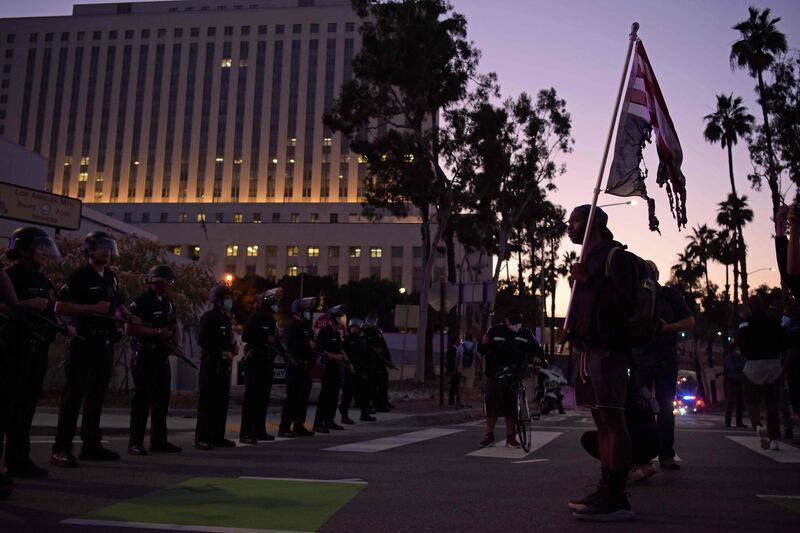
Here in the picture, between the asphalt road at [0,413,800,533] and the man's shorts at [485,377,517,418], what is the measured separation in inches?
19.1

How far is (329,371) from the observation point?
482 inches

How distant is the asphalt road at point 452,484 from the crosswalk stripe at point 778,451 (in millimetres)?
35

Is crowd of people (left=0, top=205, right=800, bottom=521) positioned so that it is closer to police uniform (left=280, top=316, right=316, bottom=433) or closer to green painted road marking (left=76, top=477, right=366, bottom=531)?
police uniform (left=280, top=316, right=316, bottom=433)

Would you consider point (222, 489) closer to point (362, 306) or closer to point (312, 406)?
point (312, 406)

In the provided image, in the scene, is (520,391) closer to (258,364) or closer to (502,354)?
(502,354)

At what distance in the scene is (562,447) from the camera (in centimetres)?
950

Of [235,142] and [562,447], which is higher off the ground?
[235,142]

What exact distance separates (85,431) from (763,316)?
8281mm

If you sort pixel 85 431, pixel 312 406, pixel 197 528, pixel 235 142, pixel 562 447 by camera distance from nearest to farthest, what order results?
pixel 197 528 → pixel 85 431 → pixel 562 447 → pixel 312 406 → pixel 235 142

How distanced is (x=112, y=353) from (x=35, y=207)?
5.91 meters

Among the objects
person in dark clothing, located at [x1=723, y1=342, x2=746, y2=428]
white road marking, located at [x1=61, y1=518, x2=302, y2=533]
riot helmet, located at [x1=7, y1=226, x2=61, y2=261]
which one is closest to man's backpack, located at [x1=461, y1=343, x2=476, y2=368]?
person in dark clothing, located at [x1=723, y1=342, x2=746, y2=428]

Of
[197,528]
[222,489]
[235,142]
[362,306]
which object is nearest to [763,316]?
[222,489]

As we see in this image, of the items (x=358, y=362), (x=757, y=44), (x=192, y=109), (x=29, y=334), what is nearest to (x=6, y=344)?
(x=29, y=334)

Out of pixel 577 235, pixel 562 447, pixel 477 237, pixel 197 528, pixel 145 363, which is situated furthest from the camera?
pixel 477 237
